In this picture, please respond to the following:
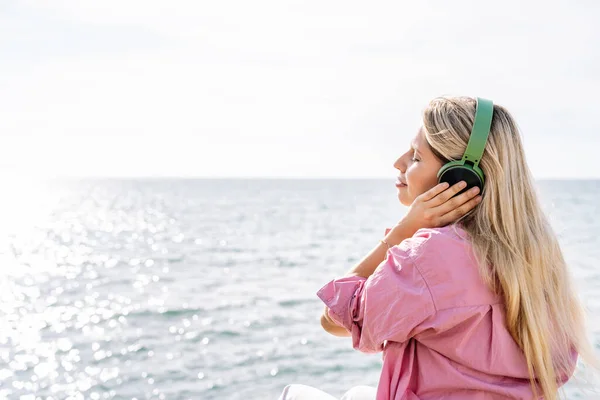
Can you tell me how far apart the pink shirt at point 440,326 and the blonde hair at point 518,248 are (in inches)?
2.1

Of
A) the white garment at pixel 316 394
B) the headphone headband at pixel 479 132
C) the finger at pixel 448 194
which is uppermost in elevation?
the headphone headband at pixel 479 132

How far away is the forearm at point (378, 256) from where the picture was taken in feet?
8.89

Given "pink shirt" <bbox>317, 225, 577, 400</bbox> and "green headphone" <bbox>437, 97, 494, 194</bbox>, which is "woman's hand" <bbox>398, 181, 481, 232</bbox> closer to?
"green headphone" <bbox>437, 97, 494, 194</bbox>

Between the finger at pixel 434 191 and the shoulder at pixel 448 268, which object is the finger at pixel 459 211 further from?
the shoulder at pixel 448 268

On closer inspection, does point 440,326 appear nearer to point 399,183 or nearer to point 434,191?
point 434,191

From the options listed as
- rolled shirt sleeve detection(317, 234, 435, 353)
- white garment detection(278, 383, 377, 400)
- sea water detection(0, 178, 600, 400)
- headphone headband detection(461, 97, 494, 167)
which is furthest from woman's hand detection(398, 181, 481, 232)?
white garment detection(278, 383, 377, 400)

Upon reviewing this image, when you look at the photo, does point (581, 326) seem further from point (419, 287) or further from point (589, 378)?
point (419, 287)

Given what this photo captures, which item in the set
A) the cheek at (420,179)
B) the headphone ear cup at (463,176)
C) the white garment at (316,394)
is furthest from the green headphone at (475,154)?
the white garment at (316,394)

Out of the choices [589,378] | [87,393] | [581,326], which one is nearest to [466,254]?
[581,326]

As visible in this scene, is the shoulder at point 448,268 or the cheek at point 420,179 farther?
the cheek at point 420,179

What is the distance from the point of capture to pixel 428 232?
2.33 meters

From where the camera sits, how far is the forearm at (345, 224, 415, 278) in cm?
271

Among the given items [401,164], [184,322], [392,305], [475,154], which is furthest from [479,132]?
[184,322]

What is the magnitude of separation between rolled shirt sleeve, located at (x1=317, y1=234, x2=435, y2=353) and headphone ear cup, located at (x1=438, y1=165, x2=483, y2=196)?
0.29 metres
